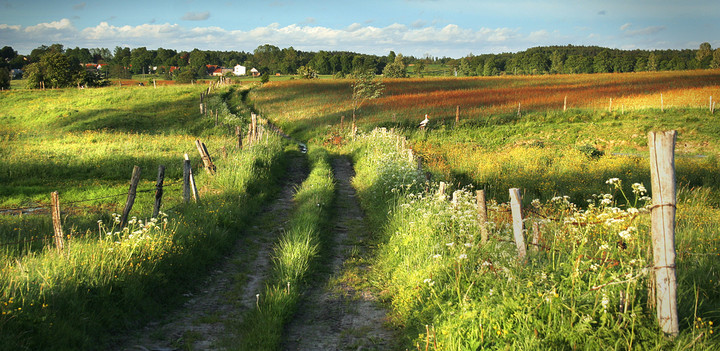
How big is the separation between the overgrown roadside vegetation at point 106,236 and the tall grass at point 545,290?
3.57m

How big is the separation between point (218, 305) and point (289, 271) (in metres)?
1.31

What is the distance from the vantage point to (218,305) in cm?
671

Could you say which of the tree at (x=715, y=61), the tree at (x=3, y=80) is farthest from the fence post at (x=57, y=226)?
the tree at (x=715, y=61)

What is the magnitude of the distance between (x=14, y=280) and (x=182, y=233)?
118 inches

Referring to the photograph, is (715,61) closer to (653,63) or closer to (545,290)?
(653,63)

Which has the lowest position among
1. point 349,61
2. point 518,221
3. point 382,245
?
point 382,245

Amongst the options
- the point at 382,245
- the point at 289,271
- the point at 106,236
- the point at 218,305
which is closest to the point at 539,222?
the point at 382,245

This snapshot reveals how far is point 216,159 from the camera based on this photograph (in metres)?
16.5

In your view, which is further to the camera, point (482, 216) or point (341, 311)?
point (341, 311)

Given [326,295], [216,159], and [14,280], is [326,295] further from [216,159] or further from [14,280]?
[216,159]

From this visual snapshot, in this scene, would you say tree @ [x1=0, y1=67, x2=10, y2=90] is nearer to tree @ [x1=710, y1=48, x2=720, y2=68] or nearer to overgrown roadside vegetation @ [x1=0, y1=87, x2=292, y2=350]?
overgrown roadside vegetation @ [x1=0, y1=87, x2=292, y2=350]

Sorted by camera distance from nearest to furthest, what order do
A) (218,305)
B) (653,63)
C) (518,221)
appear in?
(518,221) < (218,305) < (653,63)

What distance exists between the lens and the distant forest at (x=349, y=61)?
94125 millimetres

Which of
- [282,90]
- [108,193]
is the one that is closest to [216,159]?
[108,193]
